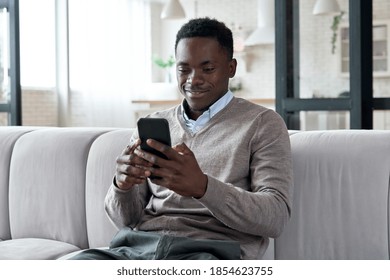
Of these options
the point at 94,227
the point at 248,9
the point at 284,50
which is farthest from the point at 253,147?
the point at 248,9

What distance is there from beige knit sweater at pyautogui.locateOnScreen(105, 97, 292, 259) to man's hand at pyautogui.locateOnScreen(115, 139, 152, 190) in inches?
4.8

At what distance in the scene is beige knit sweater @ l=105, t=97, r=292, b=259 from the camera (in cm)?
178

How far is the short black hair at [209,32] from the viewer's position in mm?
2027

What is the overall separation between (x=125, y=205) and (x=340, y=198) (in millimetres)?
662

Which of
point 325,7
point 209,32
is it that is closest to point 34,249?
point 209,32

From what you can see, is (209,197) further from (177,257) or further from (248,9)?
(248,9)

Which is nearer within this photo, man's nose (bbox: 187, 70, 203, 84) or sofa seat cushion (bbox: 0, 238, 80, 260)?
man's nose (bbox: 187, 70, 203, 84)

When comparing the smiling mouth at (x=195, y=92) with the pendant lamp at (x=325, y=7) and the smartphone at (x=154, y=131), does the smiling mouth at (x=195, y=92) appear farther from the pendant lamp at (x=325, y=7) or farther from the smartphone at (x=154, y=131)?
the pendant lamp at (x=325, y=7)

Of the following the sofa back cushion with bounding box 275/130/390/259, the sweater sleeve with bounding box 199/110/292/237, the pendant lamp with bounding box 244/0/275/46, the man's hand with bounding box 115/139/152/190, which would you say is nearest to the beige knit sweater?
the sweater sleeve with bounding box 199/110/292/237

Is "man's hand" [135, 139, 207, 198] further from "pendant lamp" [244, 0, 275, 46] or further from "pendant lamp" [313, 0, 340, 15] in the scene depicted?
"pendant lamp" [244, 0, 275, 46]

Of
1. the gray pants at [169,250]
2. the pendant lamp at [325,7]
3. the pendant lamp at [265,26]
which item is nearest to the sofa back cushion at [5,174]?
the gray pants at [169,250]

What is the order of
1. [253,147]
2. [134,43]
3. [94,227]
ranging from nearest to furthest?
1. [253,147]
2. [94,227]
3. [134,43]
